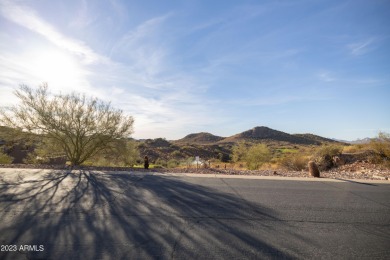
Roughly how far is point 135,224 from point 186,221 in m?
1.18

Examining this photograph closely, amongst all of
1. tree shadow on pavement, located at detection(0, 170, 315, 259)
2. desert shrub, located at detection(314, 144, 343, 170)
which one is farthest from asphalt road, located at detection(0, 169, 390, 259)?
desert shrub, located at detection(314, 144, 343, 170)

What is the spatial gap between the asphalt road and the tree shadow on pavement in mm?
19

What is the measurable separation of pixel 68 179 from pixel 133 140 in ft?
29.4

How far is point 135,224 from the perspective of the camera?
580 cm

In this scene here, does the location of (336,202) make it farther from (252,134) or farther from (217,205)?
(252,134)

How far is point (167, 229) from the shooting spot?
558 centimetres

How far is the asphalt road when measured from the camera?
15.3ft

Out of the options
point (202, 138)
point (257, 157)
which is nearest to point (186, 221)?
point (257, 157)

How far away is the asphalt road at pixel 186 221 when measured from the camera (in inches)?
184

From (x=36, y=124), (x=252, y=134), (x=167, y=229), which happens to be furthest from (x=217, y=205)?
(x=252, y=134)

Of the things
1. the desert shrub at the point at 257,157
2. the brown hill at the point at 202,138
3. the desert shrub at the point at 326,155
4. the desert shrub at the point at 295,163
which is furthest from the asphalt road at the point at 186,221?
the brown hill at the point at 202,138

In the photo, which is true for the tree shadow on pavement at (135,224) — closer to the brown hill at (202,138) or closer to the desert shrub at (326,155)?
the desert shrub at (326,155)

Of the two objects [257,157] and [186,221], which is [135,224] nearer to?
[186,221]

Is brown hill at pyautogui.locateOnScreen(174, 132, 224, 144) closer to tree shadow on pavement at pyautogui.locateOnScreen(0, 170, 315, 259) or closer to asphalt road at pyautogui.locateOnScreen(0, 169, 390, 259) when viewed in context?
asphalt road at pyautogui.locateOnScreen(0, 169, 390, 259)
